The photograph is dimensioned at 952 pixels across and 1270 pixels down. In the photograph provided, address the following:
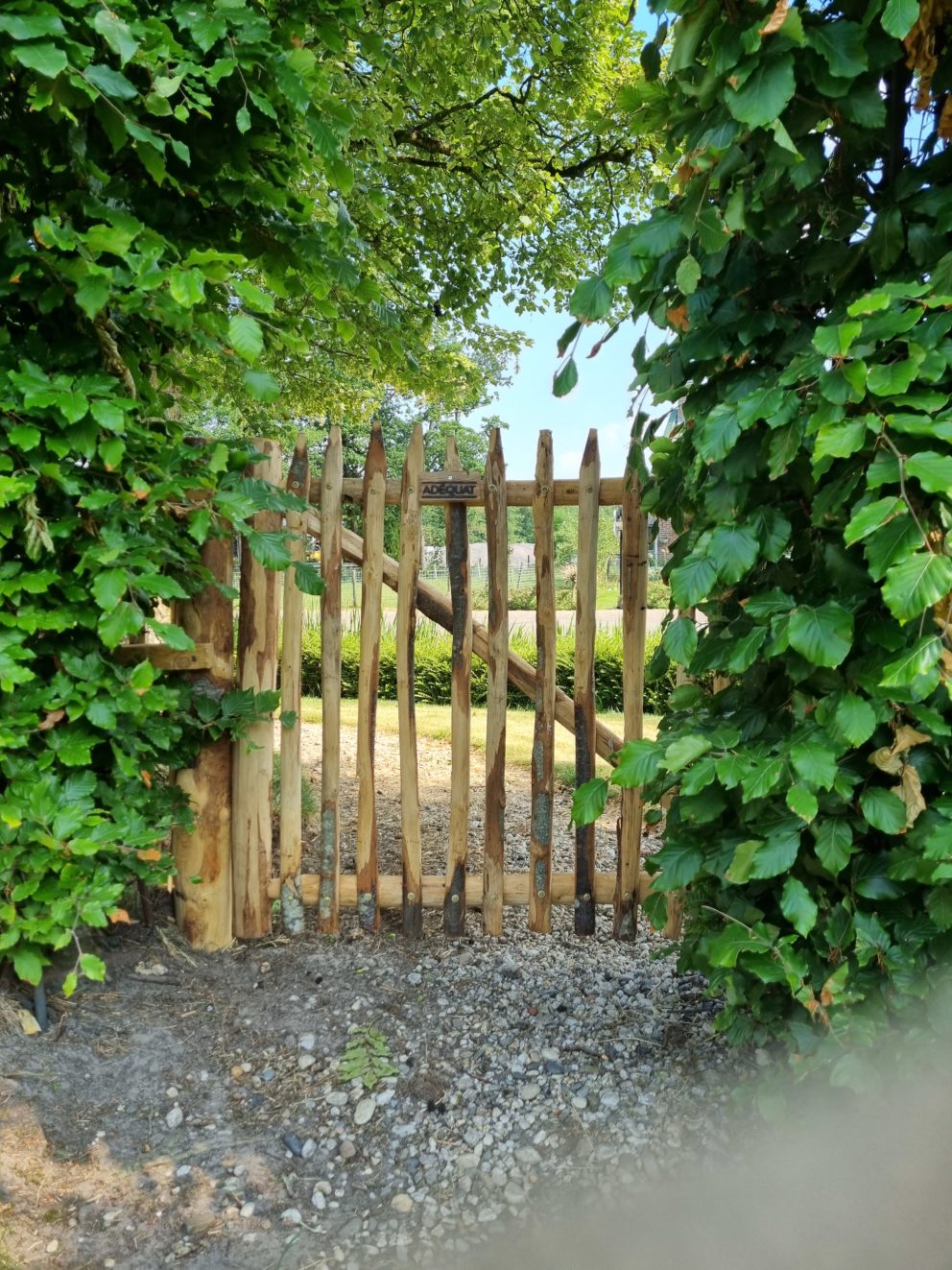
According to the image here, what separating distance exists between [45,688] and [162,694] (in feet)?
1.06

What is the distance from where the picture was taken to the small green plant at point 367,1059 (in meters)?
2.49

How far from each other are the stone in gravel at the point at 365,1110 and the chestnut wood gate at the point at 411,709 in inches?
36.2

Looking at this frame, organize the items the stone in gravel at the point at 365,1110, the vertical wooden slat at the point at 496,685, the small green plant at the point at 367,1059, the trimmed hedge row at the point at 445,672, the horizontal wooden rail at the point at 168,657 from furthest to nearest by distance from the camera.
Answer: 1. the trimmed hedge row at the point at 445,672
2. the vertical wooden slat at the point at 496,685
3. the horizontal wooden rail at the point at 168,657
4. the small green plant at the point at 367,1059
5. the stone in gravel at the point at 365,1110

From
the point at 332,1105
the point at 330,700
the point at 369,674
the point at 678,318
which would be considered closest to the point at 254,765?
the point at 330,700

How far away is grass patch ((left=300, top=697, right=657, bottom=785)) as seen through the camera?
6492mm

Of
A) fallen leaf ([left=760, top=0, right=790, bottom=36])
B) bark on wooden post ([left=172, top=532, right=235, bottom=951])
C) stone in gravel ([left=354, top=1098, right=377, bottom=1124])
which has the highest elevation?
fallen leaf ([left=760, top=0, right=790, bottom=36])

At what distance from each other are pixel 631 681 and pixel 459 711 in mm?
694

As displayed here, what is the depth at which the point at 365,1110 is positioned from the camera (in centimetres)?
236

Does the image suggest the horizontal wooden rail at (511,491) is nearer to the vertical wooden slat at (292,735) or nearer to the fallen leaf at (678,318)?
the vertical wooden slat at (292,735)

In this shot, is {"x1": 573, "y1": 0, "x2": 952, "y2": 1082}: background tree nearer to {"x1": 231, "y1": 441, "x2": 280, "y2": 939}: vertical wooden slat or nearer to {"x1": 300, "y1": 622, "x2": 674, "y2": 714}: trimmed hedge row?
{"x1": 231, "y1": 441, "x2": 280, "y2": 939}: vertical wooden slat

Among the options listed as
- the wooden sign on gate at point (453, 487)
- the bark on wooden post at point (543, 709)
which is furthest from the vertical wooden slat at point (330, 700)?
the bark on wooden post at point (543, 709)

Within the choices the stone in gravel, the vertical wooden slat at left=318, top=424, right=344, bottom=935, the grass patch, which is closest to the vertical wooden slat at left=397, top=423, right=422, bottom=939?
the vertical wooden slat at left=318, top=424, right=344, bottom=935

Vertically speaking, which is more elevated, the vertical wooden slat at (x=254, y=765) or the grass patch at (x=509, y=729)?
the vertical wooden slat at (x=254, y=765)

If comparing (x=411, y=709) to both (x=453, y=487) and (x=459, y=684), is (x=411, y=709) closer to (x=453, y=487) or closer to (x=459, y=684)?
(x=459, y=684)
